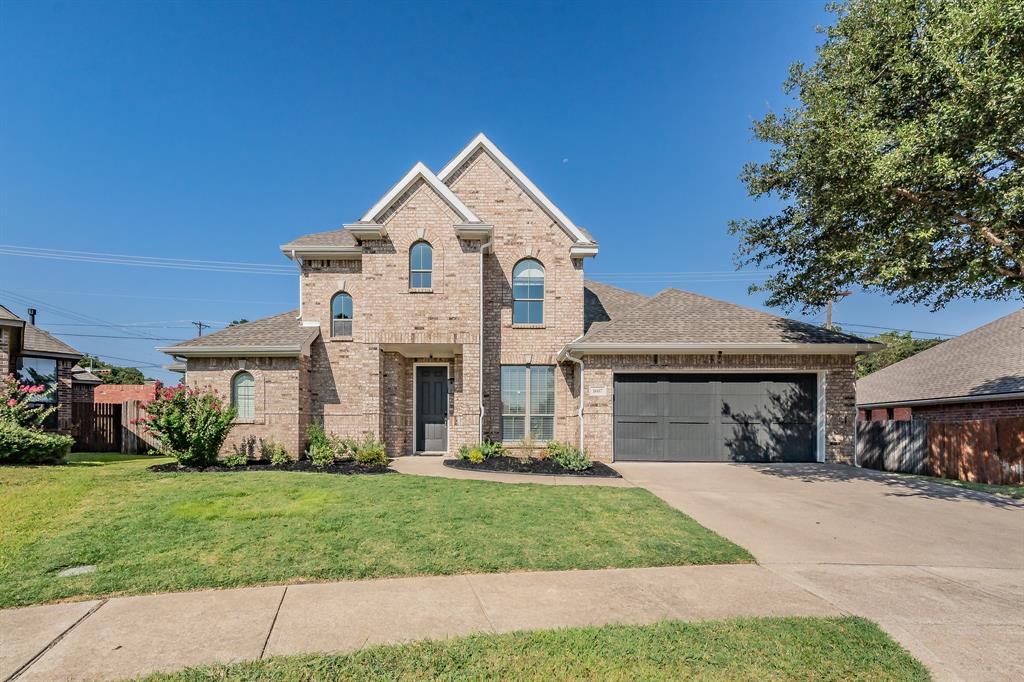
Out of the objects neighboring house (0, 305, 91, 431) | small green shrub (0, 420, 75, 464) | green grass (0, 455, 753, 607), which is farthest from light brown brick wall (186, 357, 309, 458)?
neighboring house (0, 305, 91, 431)

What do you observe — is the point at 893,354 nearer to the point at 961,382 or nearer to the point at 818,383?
the point at 961,382

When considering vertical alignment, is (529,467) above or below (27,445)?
below

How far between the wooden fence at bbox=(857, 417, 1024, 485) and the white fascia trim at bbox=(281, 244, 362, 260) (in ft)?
59.7

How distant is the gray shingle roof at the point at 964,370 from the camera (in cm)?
1641

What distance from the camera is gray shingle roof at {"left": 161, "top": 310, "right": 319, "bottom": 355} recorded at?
13.4 m

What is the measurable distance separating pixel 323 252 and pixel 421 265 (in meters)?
3.08

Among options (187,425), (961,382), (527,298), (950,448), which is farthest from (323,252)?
(961,382)

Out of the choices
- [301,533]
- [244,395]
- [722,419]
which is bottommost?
[301,533]

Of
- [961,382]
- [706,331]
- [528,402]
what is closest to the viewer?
[706,331]

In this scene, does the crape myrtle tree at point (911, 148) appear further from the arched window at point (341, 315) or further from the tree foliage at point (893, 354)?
the tree foliage at point (893, 354)

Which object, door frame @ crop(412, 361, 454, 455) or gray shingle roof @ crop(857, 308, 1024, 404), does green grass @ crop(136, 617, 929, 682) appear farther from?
gray shingle roof @ crop(857, 308, 1024, 404)

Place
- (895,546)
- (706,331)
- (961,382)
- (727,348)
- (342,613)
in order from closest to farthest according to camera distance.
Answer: (342,613), (895,546), (727,348), (706,331), (961,382)

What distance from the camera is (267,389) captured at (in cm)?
1352

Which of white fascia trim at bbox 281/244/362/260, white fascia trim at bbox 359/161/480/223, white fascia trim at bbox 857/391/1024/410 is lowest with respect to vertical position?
white fascia trim at bbox 857/391/1024/410
